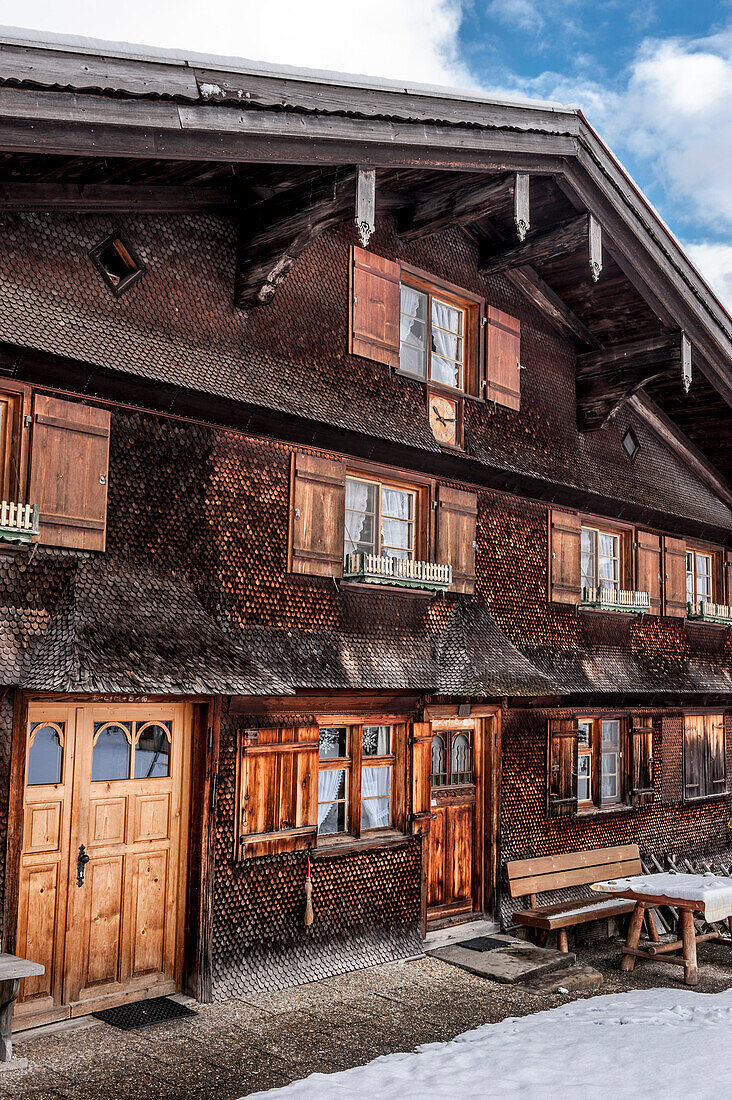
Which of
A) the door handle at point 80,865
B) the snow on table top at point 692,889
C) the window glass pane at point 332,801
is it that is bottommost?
the snow on table top at point 692,889

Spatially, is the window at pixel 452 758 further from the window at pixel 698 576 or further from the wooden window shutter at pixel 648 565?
the window at pixel 698 576

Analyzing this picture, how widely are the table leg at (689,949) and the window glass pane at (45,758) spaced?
6548mm

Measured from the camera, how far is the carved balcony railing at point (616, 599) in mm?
13148

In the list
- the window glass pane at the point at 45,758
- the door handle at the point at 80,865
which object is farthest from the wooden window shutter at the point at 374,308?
the door handle at the point at 80,865

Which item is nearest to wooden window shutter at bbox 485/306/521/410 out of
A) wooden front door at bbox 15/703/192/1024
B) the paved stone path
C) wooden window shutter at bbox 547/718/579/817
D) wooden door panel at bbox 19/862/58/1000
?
wooden window shutter at bbox 547/718/579/817

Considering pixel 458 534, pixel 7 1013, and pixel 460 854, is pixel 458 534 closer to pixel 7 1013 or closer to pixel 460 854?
pixel 460 854

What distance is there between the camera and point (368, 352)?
10.2 meters

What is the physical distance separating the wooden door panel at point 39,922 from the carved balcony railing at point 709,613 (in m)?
10.9

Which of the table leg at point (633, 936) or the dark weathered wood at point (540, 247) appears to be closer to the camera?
the table leg at point (633, 936)

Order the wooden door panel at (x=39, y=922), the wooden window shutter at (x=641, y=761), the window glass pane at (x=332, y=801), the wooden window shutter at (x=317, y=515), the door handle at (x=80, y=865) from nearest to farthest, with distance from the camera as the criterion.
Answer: the wooden door panel at (x=39, y=922) < the door handle at (x=80, y=865) < the wooden window shutter at (x=317, y=515) < the window glass pane at (x=332, y=801) < the wooden window shutter at (x=641, y=761)

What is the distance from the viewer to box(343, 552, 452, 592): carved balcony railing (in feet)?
32.1

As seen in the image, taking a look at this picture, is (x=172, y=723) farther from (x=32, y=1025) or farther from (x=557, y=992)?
(x=557, y=992)

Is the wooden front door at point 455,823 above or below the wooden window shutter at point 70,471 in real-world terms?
below

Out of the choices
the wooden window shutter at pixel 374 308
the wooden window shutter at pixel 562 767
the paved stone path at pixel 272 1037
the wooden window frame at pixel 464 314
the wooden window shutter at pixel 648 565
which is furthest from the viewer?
the wooden window shutter at pixel 648 565
